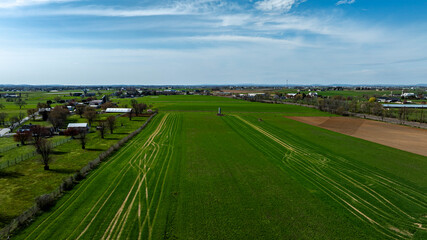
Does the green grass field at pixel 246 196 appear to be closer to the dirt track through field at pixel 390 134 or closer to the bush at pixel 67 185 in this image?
the bush at pixel 67 185

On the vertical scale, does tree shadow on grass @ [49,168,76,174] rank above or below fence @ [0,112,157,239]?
below

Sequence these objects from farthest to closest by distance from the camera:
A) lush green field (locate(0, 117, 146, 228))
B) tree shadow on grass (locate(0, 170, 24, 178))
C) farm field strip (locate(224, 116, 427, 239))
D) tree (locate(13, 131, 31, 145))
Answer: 1. tree (locate(13, 131, 31, 145))
2. tree shadow on grass (locate(0, 170, 24, 178))
3. lush green field (locate(0, 117, 146, 228))
4. farm field strip (locate(224, 116, 427, 239))

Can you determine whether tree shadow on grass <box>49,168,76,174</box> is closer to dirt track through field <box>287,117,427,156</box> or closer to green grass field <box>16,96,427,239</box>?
green grass field <box>16,96,427,239</box>

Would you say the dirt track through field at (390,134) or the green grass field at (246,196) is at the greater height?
the dirt track through field at (390,134)

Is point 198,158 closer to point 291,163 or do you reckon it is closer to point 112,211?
point 291,163

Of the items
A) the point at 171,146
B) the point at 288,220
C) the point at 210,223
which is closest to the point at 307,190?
the point at 288,220

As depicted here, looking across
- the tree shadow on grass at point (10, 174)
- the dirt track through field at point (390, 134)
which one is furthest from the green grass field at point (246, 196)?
the tree shadow on grass at point (10, 174)

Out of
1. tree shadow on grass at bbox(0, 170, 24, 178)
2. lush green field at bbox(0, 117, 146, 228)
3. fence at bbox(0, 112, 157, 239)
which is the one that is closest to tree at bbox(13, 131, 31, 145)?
lush green field at bbox(0, 117, 146, 228)
